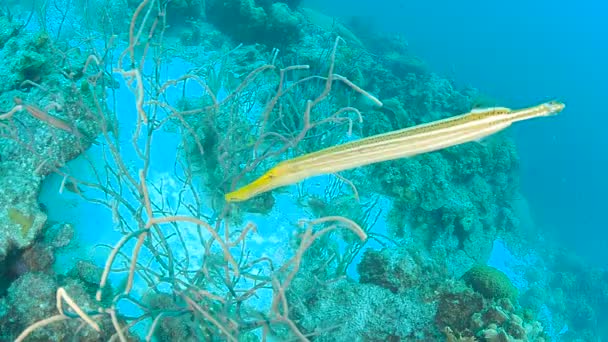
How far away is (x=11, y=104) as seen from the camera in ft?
16.0

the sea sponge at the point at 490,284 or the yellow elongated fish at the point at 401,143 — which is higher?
the sea sponge at the point at 490,284

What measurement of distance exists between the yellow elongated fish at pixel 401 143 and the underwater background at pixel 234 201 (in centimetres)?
11

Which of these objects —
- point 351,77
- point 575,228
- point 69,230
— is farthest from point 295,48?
point 575,228

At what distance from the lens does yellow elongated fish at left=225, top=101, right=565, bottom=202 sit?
2430mm

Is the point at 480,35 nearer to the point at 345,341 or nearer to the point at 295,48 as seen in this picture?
the point at 295,48

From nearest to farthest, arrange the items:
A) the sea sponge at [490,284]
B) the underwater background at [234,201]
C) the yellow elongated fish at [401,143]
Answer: the yellow elongated fish at [401,143]
the underwater background at [234,201]
the sea sponge at [490,284]

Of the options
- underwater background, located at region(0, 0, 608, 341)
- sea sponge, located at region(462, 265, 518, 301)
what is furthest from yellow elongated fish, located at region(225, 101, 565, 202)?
sea sponge, located at region(462, 265, 518, 301)

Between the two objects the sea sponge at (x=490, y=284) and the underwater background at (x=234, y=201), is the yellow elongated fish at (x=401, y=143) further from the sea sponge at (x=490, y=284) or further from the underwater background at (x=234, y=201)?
the sea sponge at (x=490, y=284)

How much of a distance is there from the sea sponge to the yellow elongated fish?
3141mm

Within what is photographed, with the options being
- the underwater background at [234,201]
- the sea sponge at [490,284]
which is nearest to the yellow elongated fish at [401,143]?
the underwater background at [234,201]

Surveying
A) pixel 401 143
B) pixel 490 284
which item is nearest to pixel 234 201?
pixel 401 143

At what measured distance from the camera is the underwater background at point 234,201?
3.42 meters

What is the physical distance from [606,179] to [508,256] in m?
36.2

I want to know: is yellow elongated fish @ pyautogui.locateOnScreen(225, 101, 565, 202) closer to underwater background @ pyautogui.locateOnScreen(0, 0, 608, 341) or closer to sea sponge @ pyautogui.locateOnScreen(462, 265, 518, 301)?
underwater background @ pyautogui.locateOnScreen(0, 0, 608, 341)
